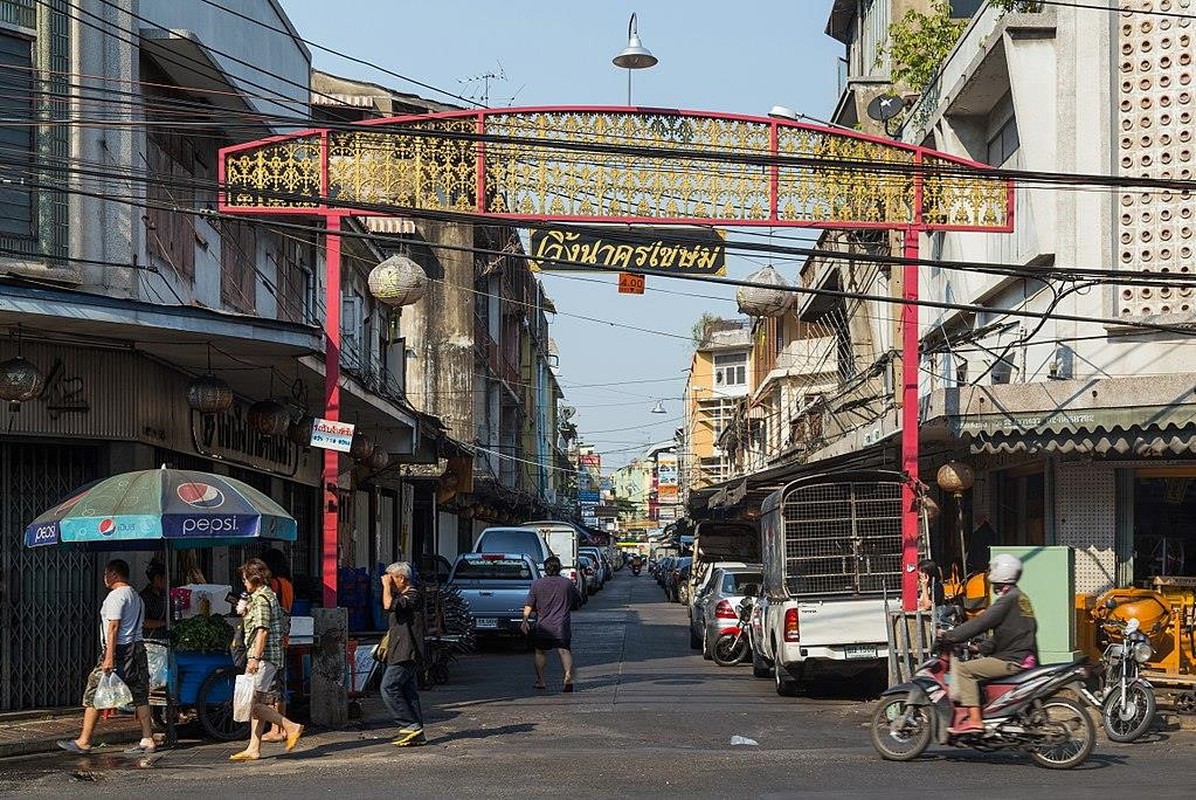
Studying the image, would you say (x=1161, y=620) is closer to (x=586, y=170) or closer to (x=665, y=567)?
(x=586, y=170)

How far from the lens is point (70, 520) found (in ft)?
47.1

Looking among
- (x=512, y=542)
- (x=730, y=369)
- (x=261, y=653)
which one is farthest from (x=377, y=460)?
(x=730, y=369)

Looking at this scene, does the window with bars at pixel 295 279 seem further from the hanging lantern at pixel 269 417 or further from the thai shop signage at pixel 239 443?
the hanging lantern at pixel 269 417

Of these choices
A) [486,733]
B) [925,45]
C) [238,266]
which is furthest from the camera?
[925,45]

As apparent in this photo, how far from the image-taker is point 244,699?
14.0 meters

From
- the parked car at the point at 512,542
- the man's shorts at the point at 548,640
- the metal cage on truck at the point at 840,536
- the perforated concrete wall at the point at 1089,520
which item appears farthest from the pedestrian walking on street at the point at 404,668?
the parked car at the point at 512,542

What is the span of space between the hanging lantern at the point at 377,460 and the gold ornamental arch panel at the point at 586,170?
869 cm

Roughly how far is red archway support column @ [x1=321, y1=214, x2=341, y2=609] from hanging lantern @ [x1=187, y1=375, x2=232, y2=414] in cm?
155

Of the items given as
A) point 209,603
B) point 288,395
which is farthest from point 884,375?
point 209,603

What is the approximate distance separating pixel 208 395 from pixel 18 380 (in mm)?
2982

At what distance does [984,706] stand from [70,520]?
335 inches

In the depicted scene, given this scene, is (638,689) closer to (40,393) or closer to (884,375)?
(40,393)

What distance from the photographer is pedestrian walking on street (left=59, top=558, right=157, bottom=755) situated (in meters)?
14.2

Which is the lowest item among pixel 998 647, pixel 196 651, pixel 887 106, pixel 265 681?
pixel 265 681
